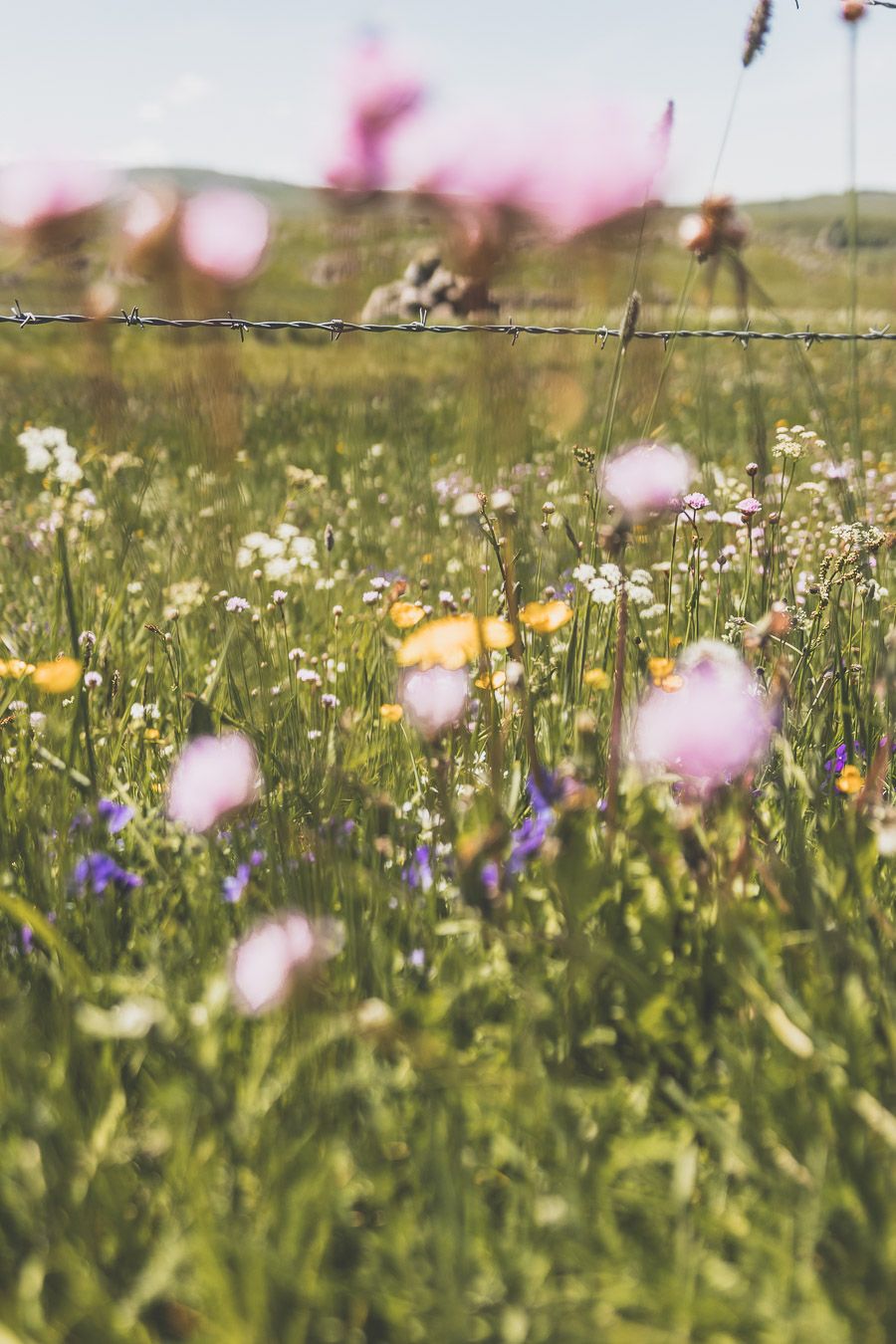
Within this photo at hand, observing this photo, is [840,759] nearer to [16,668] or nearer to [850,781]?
[850,781]

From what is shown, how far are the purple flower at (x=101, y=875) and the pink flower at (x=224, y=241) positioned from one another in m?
0.92

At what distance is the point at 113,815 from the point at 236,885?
0.31 meters

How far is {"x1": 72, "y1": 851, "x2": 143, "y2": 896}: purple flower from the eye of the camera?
1422 millimetres

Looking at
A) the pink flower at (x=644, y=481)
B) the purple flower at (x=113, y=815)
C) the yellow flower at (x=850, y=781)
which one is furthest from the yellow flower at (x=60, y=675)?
the yellow flower at (x=850, y=781)

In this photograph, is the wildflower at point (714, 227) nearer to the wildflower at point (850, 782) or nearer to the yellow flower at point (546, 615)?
the yellow flower at point (546, 615)

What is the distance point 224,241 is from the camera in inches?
29.7

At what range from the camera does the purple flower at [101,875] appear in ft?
4.66

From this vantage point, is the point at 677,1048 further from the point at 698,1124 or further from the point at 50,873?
the point at 50,873

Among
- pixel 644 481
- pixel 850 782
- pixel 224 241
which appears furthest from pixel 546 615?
pixel 224 241

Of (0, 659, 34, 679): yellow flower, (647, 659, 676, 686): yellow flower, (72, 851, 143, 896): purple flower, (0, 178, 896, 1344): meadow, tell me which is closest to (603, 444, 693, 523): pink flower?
(0, 178, 896, 1344): meadow

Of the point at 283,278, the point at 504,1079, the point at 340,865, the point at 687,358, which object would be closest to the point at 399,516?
the point at 340,865

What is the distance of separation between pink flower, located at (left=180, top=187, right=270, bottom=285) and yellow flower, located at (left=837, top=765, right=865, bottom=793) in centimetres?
124

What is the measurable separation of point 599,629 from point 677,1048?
49.0 inches

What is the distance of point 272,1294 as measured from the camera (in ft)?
3.01
